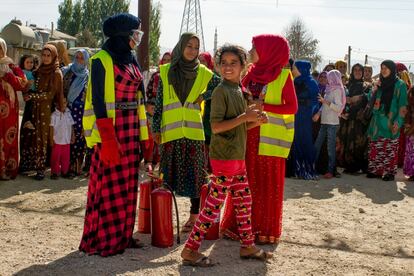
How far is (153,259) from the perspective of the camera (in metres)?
4.03

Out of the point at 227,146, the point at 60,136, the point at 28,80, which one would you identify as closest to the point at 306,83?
the point at 60,136

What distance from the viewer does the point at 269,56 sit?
14.0 ft

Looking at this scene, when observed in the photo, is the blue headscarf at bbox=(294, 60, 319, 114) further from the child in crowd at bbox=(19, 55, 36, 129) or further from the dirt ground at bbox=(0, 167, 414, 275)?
the child in crowd at bbox=(19, 55, 36, 129)

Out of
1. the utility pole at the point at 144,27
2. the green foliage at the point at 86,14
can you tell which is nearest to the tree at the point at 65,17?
the green foliage at the point at 86,14

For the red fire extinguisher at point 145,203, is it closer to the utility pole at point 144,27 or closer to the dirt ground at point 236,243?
the dirt ground at point 236,243

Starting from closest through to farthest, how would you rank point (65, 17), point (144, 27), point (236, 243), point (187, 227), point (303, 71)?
1. point (236, 243)
2. point (187, 227)
3. point (303, 71)
4. point (144, 27)
5. point (65, 17)

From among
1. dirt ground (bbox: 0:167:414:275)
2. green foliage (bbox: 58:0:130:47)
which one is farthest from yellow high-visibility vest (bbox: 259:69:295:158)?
green foliage (bbox: 58:0:130:47)

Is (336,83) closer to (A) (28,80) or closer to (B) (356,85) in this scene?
(B) (356,85)

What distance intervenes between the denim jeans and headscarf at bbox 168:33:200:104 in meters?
4.32

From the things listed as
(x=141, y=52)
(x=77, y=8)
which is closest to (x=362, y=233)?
(x=141, y=52)

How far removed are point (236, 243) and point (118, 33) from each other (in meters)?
2.14

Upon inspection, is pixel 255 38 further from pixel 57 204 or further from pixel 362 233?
pixel 57 204

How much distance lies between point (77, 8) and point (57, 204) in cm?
6663

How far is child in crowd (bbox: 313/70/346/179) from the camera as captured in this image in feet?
26.1
